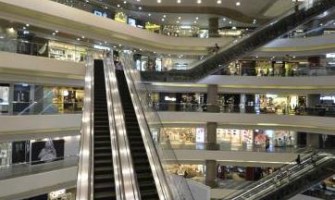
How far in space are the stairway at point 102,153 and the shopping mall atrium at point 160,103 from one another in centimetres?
5

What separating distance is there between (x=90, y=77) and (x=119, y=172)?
792 centimetres

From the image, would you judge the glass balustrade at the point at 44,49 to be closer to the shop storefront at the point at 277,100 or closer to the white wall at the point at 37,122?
the white wall at the point at 37,122

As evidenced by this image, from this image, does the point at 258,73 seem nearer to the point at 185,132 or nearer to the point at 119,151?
the point at 185,132

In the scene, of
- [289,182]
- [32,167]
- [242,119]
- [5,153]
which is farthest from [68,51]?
[289,182]

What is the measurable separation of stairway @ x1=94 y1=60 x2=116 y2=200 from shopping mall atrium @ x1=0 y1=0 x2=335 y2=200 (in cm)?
5

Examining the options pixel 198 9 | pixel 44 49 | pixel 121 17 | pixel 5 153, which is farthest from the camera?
pixel 121 17

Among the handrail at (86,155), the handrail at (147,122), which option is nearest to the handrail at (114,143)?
the handrail at (86,155)

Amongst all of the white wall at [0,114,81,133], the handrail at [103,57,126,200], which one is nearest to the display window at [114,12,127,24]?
the white wall at [0,114,81,133]

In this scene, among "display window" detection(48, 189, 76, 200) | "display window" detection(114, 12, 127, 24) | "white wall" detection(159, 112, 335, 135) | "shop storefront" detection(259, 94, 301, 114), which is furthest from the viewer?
"shop storefront" detection(259, 94, 301, 114)

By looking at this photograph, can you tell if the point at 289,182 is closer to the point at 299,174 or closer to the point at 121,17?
the point at 299,174

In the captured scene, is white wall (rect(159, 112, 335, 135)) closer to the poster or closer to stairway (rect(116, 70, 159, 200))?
the poster

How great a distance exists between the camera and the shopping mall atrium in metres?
11.4

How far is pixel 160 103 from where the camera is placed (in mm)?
25969

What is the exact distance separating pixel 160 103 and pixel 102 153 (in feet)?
51.0
